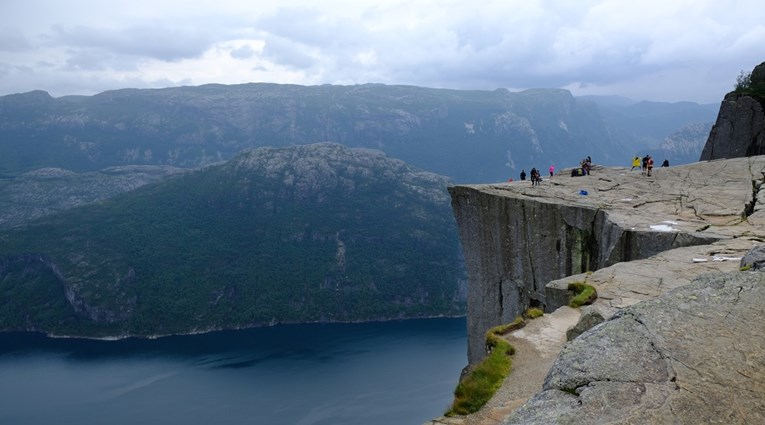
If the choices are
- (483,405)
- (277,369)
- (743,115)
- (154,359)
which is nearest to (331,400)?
(277,369)

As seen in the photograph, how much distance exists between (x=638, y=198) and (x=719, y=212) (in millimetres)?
3856

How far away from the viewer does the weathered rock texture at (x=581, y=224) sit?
22.5 m

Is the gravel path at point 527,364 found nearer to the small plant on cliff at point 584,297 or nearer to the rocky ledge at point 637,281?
the small plant on cliff at point 584,297

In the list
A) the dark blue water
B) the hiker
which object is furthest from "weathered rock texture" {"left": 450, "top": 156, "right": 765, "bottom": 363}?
the dark blue water

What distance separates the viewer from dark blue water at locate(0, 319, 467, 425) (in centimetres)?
13562

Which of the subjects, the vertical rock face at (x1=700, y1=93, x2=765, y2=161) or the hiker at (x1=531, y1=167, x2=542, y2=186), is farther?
the vertical rock face at (x1=700, y1=93, x2=765, y2=161)

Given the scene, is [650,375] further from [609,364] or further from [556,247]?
[556,247]

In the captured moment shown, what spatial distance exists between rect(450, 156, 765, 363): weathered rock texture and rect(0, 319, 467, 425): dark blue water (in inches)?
4087

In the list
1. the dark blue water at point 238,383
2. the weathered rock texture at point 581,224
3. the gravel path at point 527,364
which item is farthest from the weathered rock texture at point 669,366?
the dark blue water at point 238,383

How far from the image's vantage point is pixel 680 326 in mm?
8906

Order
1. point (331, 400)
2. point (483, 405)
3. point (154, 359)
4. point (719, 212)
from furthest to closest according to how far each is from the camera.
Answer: point (154, 359)
point (331, 400)
point (719, 212)
point (483, 405)

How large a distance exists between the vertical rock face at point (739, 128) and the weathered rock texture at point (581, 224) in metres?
10.5

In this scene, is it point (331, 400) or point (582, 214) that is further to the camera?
point (331, 400)

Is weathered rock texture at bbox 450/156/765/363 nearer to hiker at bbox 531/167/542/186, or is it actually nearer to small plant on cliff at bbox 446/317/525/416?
hiker at bbox 531/167/542/186
